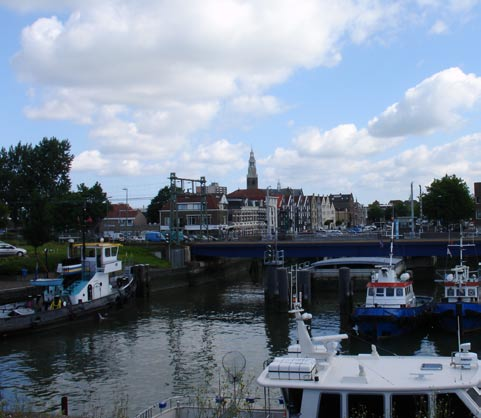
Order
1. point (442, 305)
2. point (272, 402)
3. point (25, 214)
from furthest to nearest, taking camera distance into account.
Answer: point (25, 214) < point (442, 305) < point (272, 402)

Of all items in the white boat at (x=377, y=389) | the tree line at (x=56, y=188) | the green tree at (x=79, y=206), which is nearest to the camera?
the white boat at (x=377, y=389)

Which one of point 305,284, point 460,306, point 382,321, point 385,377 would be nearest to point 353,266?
point 305,284

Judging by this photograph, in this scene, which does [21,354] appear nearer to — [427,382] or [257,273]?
[427,382]

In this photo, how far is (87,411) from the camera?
23781 mm

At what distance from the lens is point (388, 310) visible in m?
37.6

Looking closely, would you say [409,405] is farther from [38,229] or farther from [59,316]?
[38,229]

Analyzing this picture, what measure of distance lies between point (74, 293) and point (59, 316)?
4245 mm

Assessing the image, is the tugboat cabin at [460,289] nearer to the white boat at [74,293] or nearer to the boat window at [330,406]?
the white boat at [74,293]

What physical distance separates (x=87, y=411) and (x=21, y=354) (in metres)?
11.9

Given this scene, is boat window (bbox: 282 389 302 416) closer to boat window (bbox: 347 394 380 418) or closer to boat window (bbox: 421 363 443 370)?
boat window (bbox: 347 394 380 418)

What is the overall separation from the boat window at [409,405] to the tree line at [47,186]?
8440cm

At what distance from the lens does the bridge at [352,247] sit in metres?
62.3

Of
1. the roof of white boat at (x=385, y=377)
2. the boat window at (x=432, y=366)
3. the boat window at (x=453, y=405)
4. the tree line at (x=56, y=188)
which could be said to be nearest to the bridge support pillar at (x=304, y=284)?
the roof of white boat at (x=385, y=377)

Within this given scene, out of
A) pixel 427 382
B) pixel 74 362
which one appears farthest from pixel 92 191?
pixel 427 382
